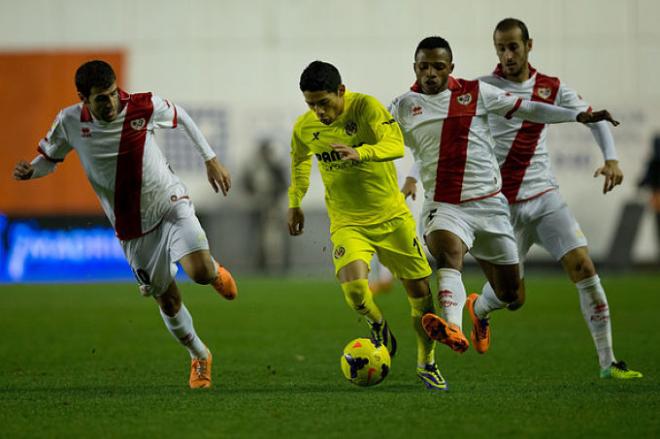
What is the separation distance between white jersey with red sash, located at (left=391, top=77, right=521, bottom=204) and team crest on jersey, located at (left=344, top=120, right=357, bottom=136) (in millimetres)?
481

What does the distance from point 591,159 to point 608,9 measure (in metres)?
3.06

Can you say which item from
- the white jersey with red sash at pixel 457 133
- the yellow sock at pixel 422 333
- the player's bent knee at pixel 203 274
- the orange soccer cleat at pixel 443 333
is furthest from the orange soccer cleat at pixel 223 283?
the orange soccer cleat at pixel 443 333

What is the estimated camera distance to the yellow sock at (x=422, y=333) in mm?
6941

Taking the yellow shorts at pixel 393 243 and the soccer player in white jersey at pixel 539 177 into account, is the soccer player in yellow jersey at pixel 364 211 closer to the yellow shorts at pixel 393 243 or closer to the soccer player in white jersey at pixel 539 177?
the yellow shorts at pixel 393 243

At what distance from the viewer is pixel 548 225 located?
25.2 ft

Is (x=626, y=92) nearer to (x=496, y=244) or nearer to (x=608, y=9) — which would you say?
(x=608, y=9)

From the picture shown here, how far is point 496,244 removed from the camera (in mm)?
7379

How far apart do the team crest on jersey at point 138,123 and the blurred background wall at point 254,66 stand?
12797 millimetres

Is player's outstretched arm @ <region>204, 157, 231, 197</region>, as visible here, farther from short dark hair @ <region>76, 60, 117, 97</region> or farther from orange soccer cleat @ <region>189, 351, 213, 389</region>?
orange soccer cleat @ <region>189, 351, 213, 389</region>

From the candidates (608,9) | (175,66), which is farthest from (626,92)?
(175,66)

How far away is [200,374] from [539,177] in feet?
8.77

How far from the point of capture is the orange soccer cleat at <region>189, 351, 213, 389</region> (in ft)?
23.2

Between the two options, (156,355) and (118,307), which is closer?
(156,355)

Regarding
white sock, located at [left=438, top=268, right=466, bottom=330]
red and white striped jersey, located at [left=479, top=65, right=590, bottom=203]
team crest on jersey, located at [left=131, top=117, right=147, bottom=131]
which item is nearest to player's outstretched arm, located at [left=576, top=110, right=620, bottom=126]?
red and white striped jersey, located at [left=479, top=65, right=590, bottom=203]
